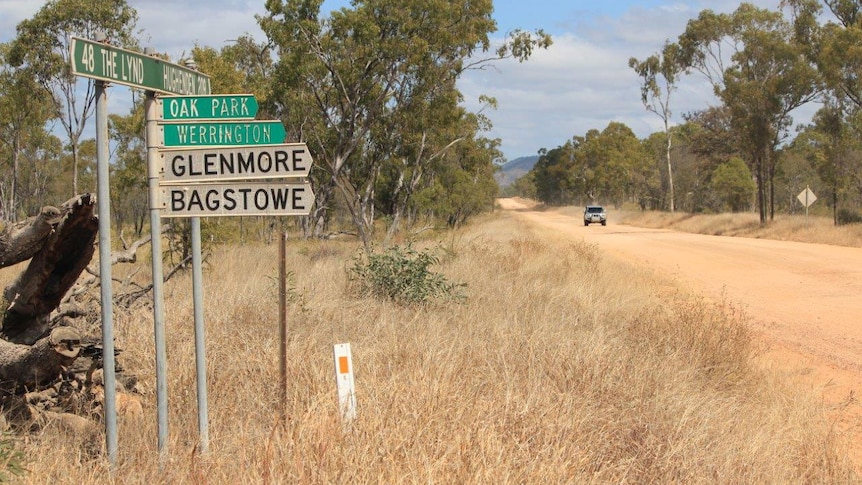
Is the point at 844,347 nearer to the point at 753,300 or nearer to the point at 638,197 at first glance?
the point at 753,300

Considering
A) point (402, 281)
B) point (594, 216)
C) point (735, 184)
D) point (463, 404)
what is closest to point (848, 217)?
point (735, 184)

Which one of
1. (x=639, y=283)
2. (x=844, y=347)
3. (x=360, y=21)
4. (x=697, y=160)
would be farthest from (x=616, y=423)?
(x=697, y=160)

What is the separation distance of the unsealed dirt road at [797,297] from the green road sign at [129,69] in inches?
206

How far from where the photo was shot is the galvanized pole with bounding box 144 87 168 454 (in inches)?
153

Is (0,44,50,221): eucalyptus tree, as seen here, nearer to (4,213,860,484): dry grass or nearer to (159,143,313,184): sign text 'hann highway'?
(4,213,860,484): dry grass

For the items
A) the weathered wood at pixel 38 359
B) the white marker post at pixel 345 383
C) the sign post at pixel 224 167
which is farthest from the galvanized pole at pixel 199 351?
the weathered wood at pixel 38 359

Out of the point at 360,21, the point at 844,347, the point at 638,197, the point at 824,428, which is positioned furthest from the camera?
the point at 638,197

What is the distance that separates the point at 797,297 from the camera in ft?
43.4

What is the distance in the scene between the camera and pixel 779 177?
185 ft

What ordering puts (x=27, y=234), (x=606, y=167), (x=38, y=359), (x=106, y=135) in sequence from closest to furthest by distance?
1. (x=106, y=135)
2. (x=38, y=359)
3. (x=27, y=234)
4. (x=606, y=167)

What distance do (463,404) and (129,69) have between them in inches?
98.7

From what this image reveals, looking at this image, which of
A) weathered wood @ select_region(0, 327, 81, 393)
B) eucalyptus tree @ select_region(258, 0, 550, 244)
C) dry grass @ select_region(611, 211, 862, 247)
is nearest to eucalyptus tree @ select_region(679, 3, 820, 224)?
dry grass @ select_region(611, 211, 862, 247)

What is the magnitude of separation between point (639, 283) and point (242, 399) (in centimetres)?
930

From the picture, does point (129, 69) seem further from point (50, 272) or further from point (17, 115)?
point (17, 115)
